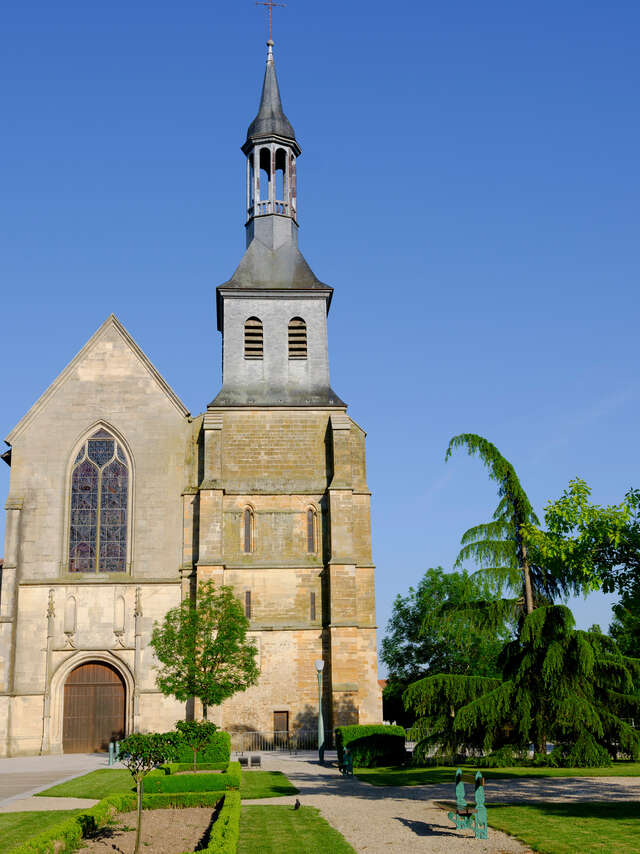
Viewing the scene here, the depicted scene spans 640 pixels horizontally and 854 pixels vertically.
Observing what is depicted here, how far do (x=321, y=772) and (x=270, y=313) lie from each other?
62.2 feet

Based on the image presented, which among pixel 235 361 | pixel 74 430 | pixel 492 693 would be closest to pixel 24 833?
pixel 492 693

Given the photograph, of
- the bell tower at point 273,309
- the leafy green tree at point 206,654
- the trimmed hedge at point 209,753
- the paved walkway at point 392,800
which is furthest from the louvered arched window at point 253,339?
the paved walkway at point 392,800

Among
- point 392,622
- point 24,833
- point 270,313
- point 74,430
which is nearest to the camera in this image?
point 24,833

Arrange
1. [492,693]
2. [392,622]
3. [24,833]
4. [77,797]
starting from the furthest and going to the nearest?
[392,622] → [77,797] → [492,693] → [24,833]

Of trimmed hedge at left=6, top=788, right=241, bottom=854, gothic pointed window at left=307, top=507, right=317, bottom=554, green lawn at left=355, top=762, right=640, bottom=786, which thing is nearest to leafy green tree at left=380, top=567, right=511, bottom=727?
gothic pointed window at left=307, top=507, right=317, bottom=554

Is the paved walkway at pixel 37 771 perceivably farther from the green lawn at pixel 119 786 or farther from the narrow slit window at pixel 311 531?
the narrow slit window at pixel 311 531

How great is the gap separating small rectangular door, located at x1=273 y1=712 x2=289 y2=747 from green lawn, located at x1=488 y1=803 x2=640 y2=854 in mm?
16082

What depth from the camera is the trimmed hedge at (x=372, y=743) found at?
24.2 metres

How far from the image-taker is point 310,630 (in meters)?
31.3

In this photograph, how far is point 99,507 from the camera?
107 ft

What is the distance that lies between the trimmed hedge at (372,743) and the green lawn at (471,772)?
140 cm

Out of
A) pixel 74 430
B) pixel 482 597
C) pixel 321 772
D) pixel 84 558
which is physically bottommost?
pixel 321 772

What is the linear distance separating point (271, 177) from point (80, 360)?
11817 mm

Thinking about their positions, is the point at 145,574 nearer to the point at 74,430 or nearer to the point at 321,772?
the point at 74,430
